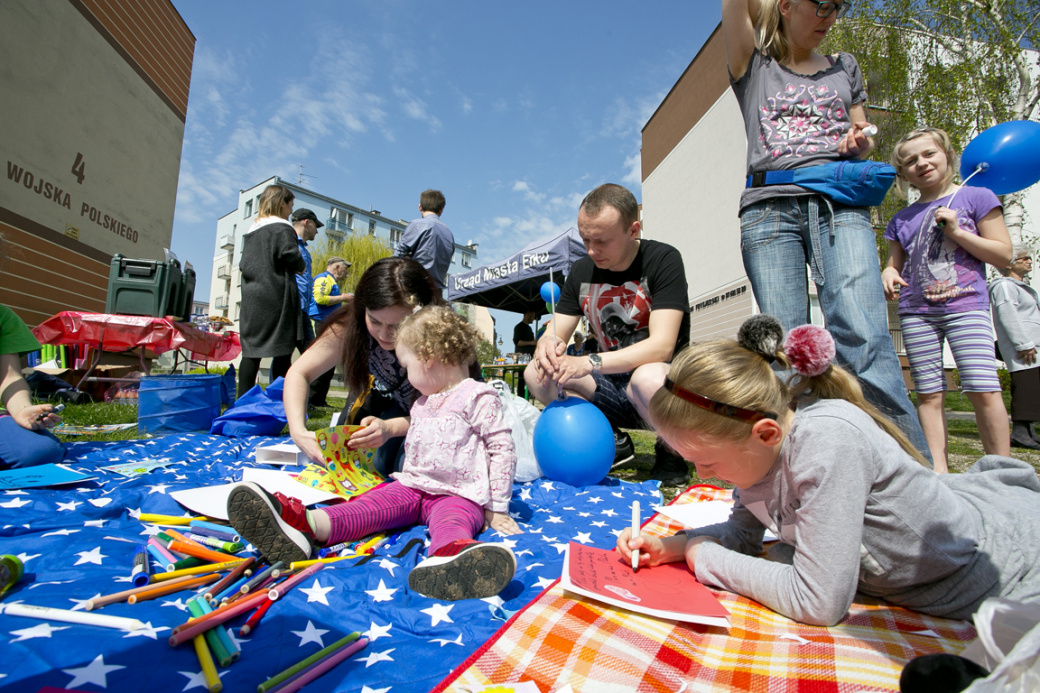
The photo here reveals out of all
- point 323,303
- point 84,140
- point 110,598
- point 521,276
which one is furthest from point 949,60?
point 84,140

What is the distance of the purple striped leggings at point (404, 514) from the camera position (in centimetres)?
171

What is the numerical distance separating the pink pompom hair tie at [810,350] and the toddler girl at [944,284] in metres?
1.50

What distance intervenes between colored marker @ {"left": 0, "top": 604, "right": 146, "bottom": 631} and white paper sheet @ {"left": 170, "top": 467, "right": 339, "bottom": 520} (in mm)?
759

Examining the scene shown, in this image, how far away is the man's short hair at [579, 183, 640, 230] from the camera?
2.74 metres

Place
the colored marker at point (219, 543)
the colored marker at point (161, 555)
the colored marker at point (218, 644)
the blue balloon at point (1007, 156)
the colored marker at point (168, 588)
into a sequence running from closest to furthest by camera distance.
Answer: the colored marker at point (218, 644) → the colored marker at point (168, 588) → the colored marker at point (161, 555) → the colored marker at point (219, 543) → the blue balloon at point (1007, 156)

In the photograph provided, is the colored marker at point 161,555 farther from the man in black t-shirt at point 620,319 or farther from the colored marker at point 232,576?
the man in black t-shirt at point 620,319

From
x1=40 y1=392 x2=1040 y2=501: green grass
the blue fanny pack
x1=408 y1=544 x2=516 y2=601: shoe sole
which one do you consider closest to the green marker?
x1=408 y1=544 x2=516 y2=601: shoe sole

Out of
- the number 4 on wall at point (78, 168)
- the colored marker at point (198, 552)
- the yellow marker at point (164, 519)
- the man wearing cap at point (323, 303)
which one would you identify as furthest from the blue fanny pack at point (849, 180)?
the number 4 on wall at point (78, 168)

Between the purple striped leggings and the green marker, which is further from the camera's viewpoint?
the purple striped leggings

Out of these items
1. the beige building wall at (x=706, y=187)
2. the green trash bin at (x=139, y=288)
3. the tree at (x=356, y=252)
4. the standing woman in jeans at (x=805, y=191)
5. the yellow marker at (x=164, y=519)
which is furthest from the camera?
the tree at (x=356, y=252)

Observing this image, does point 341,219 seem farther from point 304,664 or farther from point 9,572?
point 304,664

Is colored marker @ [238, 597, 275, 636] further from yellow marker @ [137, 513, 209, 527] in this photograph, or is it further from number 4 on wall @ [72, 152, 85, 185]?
number 4 on wall @ [72, 152, 85, 185]

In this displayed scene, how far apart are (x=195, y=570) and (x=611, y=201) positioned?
2.34 metres

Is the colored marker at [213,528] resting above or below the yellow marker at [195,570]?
above
